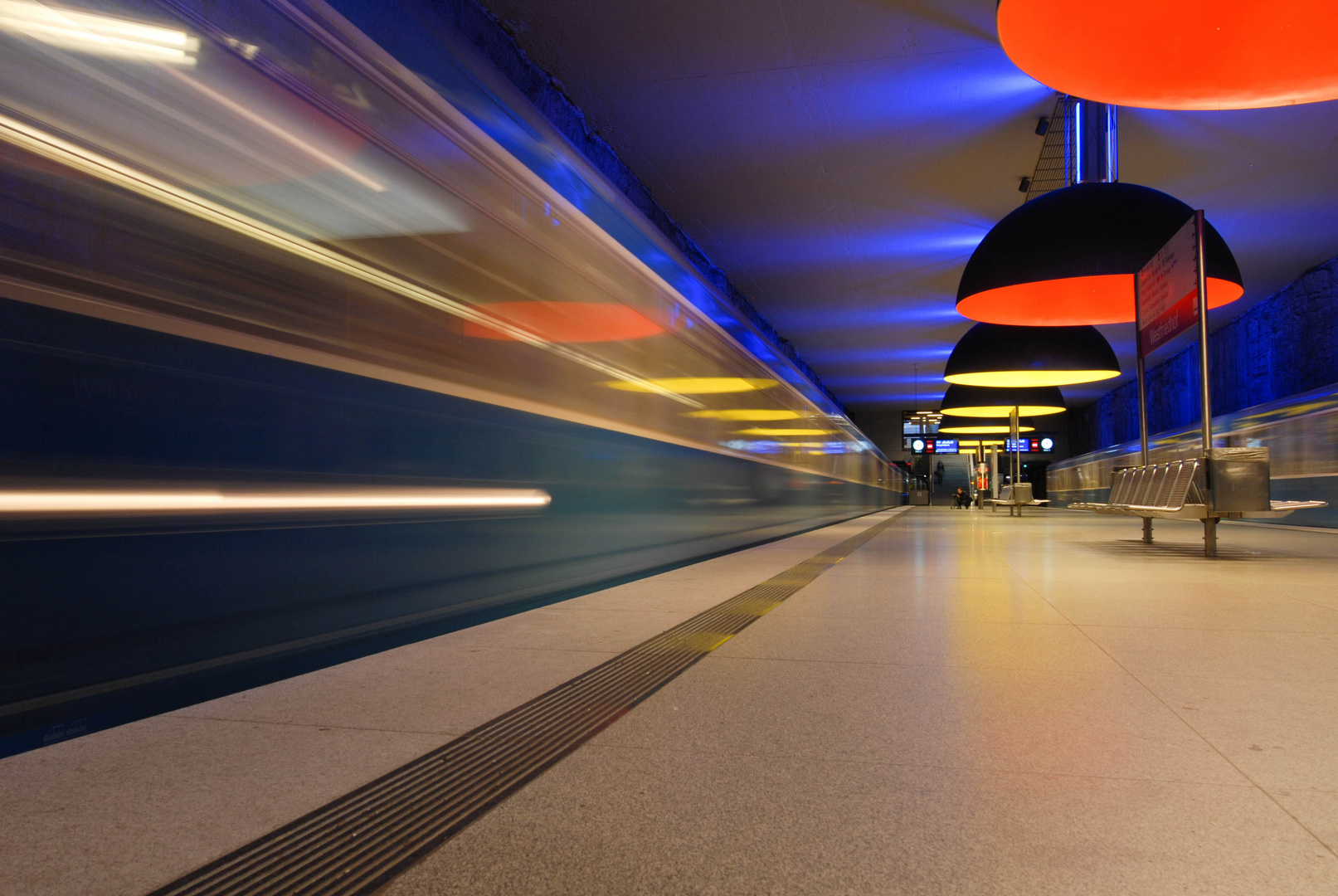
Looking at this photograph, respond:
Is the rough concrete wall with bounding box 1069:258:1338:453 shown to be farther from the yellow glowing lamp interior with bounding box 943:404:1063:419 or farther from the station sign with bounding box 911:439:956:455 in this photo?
the station sign with bounding box 911:439:956:455

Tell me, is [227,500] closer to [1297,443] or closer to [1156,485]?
[1156,485]

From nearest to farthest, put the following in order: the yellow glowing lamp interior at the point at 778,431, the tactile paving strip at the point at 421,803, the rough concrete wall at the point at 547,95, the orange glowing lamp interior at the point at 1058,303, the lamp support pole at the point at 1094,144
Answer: the tactile paving strip at the point at 421,803 < the rough concrete wall at the point at 547,95 < the yellow glowing lamp interior at the point at 778,431 < the lamp support pole at the point at 1094,144 < the orange glowing lamp interior at the point at 1058,303

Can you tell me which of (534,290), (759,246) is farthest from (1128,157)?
(534,290)

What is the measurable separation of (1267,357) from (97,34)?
23.3m

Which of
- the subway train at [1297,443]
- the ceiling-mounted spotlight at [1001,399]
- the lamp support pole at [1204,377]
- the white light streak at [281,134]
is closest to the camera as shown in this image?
the white light streak at [281,134]

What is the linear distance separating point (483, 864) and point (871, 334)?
23.4 m

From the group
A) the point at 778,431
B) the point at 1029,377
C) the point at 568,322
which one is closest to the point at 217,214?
the point at 568,322

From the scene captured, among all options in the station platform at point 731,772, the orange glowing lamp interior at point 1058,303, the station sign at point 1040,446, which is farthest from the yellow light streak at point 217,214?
the station sign at point 1040,446

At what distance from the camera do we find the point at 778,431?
420 inches

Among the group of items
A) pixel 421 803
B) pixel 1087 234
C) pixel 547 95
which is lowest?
pixel 421 803

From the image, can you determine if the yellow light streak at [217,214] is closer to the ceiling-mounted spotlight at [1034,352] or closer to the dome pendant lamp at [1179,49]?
the dome pendant lamp at [1179,49]

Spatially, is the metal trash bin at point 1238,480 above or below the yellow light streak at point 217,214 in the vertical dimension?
below

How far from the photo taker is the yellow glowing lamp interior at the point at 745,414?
701cm

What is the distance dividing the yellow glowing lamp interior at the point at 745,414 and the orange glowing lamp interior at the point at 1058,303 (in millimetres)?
2569
